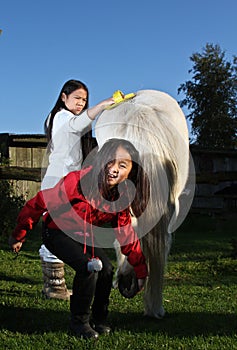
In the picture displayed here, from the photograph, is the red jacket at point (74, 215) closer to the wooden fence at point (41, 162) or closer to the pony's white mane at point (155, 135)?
the pony's white mane at point (155, 135)

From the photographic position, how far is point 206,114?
64.3 ft

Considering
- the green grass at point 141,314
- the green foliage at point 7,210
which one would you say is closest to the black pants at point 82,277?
the green grass at point 141,314

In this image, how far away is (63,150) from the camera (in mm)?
2973

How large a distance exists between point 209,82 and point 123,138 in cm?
1808

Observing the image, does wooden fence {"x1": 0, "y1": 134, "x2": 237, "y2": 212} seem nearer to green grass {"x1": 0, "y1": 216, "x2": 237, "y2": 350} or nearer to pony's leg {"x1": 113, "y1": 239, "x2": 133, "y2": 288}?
green grass {"x1": 0, "y1": 216, "x2": 237, "y2": 350}

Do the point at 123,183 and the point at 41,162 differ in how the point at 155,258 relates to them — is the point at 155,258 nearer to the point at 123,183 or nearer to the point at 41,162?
the point at 123,183

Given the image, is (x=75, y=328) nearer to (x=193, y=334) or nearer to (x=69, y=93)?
Answer: (x=193, y=334)

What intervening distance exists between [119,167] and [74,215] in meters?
0.30

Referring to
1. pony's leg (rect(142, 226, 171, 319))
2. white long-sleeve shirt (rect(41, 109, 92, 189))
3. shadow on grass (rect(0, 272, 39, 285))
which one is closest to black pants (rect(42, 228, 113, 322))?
pony's leg (rect(142, 226, 171, 319))

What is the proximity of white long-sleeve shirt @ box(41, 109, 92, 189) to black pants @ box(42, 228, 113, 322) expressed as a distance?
21.4 inches

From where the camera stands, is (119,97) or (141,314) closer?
(119,97)

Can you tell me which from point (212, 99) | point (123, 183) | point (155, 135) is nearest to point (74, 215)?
point (123, 183)

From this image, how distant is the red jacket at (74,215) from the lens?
2383mm

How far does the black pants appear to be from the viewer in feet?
7.69
